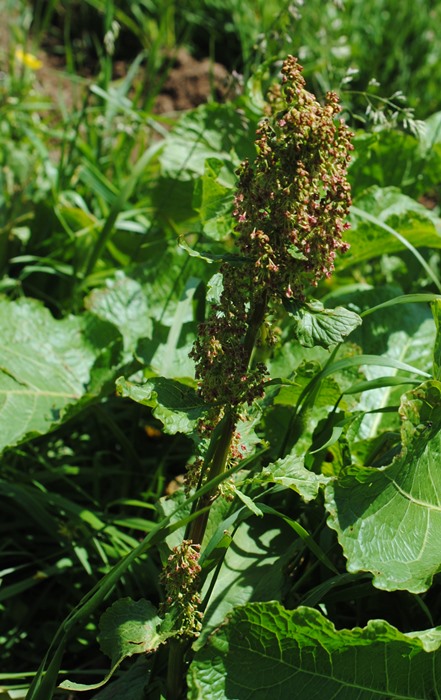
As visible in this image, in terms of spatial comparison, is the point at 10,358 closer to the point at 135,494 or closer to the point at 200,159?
the point at 135,494

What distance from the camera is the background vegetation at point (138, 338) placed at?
2031 mm

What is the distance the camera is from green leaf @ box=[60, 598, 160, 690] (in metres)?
1.59

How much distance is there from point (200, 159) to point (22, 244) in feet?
2.54

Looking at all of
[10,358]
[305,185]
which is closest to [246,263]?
[305,185]

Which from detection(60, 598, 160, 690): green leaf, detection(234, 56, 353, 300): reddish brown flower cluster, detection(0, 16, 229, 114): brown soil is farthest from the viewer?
detection(0, 16, 229, 114): brown soil

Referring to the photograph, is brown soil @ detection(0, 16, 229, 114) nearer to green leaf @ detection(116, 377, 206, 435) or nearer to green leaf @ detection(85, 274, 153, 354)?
green leaf @ detection(85, 274, 153, 354)

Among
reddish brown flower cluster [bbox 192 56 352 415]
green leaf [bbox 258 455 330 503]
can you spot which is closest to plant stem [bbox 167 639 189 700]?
green leaf [bbox 258 455 330 503]

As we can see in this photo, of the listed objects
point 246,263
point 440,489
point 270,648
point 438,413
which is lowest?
point 270,648

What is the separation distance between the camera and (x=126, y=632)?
1618mm

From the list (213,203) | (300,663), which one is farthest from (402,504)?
(213,203)

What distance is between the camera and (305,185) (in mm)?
1493

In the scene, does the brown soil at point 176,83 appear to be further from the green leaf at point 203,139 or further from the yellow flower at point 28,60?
the green leaf at point 203,139

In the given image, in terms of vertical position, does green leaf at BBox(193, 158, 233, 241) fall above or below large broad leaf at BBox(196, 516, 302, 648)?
above

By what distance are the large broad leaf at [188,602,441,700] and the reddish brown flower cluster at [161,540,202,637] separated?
66 millimetres
